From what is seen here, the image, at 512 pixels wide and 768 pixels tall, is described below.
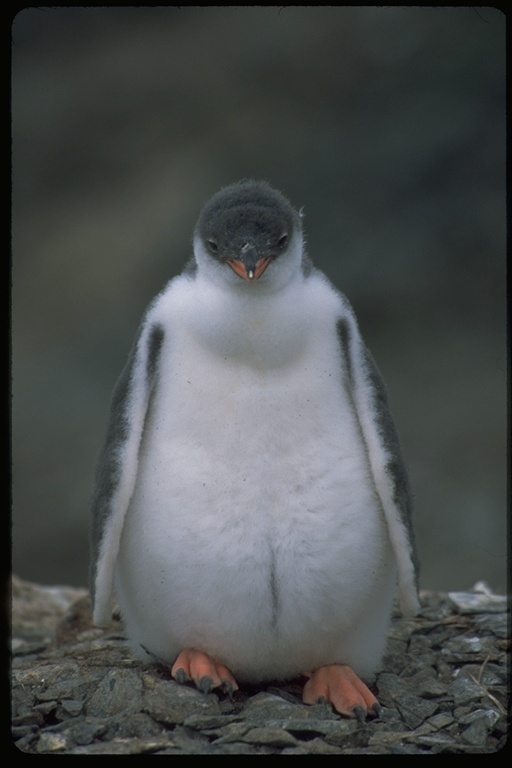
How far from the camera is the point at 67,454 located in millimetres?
6410

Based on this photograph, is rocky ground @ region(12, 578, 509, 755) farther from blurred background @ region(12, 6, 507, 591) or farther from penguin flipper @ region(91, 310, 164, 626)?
blurred background @ region(12, 6, 507, 591)

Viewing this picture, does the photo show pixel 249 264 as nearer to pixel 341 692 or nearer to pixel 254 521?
pixel 254 521

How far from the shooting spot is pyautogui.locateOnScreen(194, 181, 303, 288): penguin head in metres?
2.04

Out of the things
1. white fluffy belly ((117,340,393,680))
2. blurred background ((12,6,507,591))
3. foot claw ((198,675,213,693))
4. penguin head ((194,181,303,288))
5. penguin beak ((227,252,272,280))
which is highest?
blurred background ((12,6,507,591))

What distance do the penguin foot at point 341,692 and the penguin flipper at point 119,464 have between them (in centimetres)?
43

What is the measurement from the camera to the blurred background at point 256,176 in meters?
6.34

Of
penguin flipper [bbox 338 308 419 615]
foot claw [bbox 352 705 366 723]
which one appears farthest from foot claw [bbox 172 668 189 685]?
penguin flipper [bbox 338 308 419 615]

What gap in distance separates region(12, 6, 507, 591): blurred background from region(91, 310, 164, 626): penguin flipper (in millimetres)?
3940

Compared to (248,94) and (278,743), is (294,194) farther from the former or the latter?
(278,743)

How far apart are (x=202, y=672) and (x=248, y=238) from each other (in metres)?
0.83

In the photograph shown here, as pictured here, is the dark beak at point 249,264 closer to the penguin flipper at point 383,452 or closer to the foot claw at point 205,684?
the penguin flipper at point 383,452

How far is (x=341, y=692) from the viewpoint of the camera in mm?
2152

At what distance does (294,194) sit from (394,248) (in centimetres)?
70

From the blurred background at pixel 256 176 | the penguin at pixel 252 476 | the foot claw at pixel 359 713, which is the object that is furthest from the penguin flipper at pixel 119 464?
the blurred background at pixel 256 176
